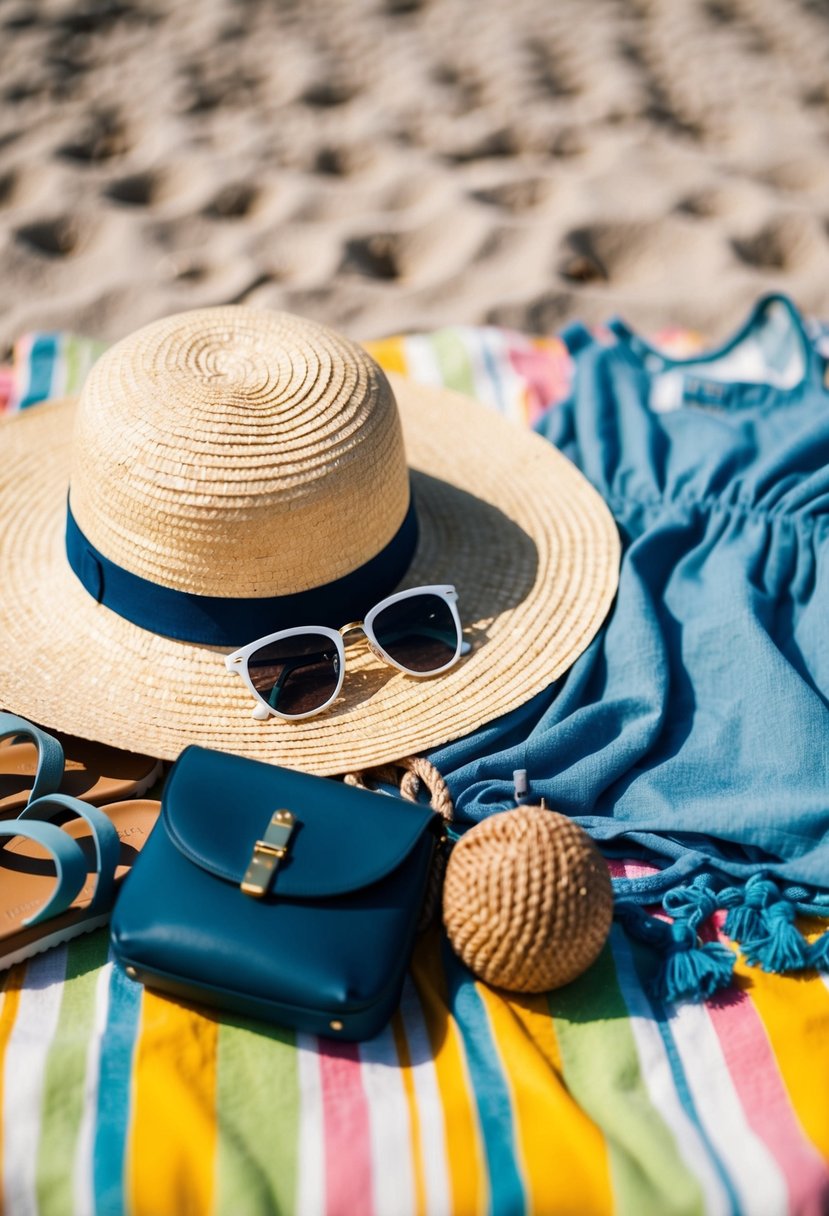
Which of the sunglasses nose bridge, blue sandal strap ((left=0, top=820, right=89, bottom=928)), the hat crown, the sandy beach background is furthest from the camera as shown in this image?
the sandy beach background

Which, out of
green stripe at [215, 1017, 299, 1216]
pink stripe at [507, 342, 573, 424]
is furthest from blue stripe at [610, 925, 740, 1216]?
pink stripe at [507, 342, 573, 424]

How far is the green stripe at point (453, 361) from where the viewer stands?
252 cm

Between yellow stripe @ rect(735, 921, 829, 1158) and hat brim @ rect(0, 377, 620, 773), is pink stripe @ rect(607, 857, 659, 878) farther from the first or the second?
hat brim @ rect(0, 377, 620, 773)

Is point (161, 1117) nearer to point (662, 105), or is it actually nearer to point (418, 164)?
point (418, 164)

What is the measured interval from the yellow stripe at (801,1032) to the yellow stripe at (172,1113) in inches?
28.8

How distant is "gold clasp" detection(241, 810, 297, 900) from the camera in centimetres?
132

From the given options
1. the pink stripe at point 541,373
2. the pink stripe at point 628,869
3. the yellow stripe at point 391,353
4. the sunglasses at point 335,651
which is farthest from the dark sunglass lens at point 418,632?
the yellow stripe at point 391,353

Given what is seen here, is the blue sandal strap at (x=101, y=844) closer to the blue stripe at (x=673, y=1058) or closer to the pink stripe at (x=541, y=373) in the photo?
the blue stripe at (x=673, y=1058)

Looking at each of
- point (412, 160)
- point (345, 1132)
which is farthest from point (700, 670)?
point (412, 160)

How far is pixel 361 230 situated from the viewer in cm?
304

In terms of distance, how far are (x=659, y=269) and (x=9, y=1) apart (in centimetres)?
257

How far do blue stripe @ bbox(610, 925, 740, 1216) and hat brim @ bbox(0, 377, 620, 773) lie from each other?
1.37ft

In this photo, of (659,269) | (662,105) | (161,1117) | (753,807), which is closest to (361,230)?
(659,269)

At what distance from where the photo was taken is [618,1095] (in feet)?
4.36
